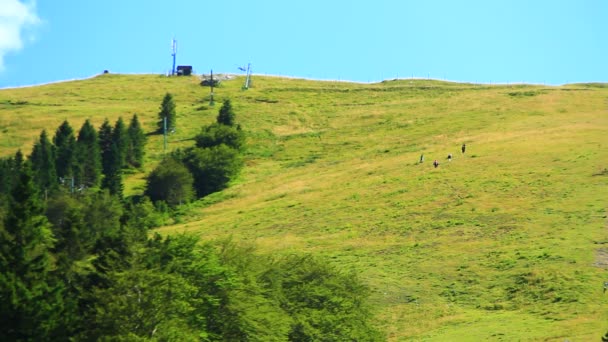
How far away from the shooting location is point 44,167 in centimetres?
10881

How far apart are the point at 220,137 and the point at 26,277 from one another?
82.1m

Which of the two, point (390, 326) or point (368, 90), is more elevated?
point (368, 90)

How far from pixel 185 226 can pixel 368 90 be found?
78.8 metres

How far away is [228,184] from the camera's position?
114 meters

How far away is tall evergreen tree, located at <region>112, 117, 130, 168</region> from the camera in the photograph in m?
120

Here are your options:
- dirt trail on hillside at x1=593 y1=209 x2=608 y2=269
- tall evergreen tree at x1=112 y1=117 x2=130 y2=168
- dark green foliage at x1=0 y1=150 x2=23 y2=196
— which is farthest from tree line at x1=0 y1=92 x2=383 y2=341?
tall evergreen tree at x1=112 y1=117 x2=130 y2=168

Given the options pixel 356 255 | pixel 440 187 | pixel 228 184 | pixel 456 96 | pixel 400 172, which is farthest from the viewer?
pixel 456 96

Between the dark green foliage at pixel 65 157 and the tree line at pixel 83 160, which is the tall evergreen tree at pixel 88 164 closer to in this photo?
the tree line at pixel 83 160

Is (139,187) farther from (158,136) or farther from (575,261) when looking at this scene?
(575,261)

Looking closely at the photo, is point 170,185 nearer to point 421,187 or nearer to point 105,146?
point 105,146

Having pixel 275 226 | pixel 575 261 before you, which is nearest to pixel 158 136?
pixel 275 226

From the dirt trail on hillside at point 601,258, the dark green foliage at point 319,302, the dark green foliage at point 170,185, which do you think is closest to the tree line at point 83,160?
the dark green foliage at point 170,185

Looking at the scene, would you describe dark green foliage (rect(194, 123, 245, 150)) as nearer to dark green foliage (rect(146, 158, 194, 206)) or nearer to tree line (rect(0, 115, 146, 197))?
tree line (rect(0, 115, 146, 197))

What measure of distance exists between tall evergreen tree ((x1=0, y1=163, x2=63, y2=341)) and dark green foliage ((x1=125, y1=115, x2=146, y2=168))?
76907mm
